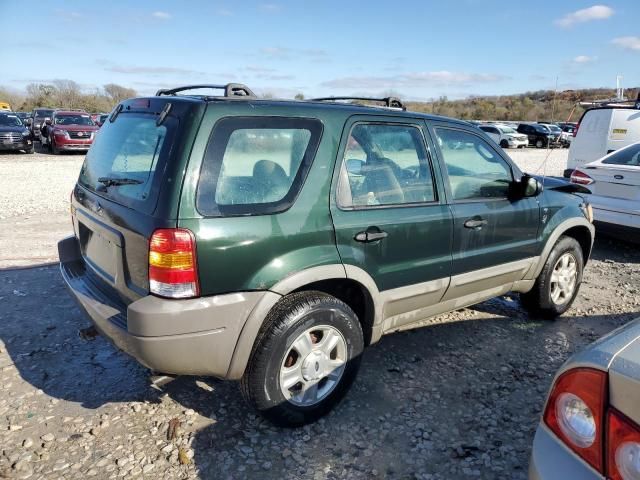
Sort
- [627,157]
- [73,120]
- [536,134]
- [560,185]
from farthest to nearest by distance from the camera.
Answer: [536,134]
[73,120]
[627,157]
[560,185]

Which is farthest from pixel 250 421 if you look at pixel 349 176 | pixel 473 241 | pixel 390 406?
pixel 473 241

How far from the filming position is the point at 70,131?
20219 millimetres

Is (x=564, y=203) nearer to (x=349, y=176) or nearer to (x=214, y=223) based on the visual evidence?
(x=349, y=176)

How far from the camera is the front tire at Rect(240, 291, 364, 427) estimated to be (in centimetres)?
268

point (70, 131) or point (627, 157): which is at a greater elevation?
point (70, 131)

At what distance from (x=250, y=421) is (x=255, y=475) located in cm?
45

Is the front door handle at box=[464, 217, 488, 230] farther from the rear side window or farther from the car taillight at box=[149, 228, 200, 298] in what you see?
the car taillight at box=[149, 228, 200, 298]

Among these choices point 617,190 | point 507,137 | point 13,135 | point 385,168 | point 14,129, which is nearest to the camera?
point 385,168

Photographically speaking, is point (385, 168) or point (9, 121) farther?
point (9, 121)

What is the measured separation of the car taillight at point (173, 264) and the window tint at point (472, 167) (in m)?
1.95

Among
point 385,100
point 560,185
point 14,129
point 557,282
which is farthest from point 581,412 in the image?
point 14,129

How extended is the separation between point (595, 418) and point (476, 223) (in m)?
2.17

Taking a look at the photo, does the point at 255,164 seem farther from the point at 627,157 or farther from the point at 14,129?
the point at 14,129

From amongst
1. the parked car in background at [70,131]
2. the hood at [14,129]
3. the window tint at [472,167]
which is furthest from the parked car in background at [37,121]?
the window tint at [472,167]
